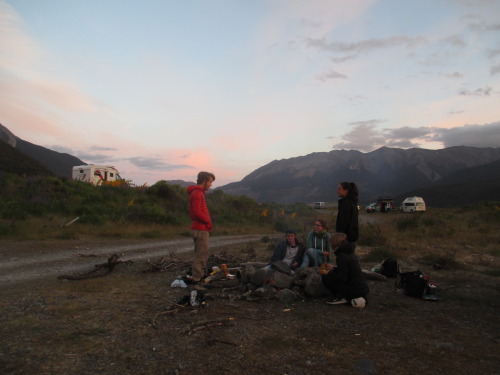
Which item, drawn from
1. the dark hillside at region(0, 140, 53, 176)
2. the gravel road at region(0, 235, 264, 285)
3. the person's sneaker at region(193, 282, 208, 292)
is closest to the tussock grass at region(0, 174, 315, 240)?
the gravel road at region(0, 235, 264, 285)

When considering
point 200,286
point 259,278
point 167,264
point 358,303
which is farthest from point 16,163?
point 358,303

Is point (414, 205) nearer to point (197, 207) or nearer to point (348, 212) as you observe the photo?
point (348, 212)

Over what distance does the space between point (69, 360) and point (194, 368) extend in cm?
133

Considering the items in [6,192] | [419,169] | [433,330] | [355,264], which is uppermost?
[419,169]

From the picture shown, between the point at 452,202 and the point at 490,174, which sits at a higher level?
the point at 490,174

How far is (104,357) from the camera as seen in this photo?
3793 mm

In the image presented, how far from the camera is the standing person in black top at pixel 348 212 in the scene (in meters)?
6.09

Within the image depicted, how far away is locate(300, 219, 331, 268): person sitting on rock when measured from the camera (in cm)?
749

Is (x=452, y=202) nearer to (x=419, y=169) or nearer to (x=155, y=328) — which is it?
(x=155, y=328)

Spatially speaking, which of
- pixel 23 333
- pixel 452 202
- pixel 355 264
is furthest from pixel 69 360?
pixel 452 202

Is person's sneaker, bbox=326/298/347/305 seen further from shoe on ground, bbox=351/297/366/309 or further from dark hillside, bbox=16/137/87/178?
dark hillside, bbox=16/137/87/178

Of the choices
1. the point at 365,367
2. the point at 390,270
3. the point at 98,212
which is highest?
the point at 98,212

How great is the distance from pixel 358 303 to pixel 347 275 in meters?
0.47

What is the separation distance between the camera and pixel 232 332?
15.0ft
